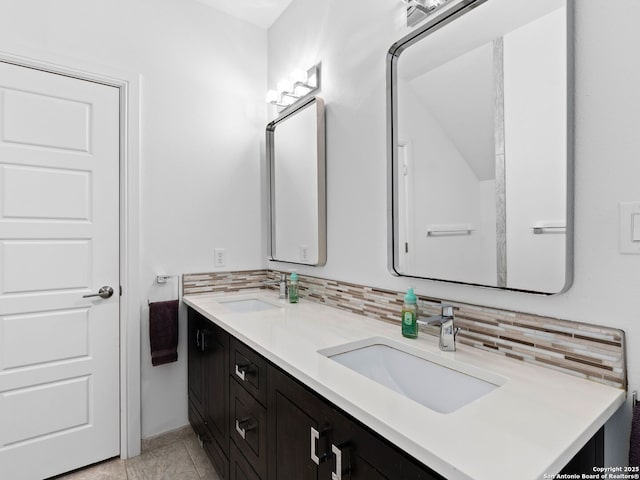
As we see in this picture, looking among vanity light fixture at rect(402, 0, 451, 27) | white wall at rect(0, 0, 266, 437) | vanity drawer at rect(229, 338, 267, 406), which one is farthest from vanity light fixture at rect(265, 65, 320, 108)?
vanity drawer at rect(229, 338, 267, 406)

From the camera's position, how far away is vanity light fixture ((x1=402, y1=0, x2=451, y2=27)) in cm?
124

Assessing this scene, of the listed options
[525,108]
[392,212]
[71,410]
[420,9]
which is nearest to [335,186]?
[392,212]

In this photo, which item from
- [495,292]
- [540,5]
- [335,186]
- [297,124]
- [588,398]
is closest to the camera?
[588,398]

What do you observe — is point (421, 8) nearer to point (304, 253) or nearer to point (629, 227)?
point (629, 227)

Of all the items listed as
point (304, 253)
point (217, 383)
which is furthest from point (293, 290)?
point (217, 383)

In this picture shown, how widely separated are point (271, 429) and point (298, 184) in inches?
51.7

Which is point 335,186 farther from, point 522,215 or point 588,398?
point 588,398

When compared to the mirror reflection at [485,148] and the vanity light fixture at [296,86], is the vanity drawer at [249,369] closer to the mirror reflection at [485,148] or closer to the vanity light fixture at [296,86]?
the mirror reflection at [485,148]

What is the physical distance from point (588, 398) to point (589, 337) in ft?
0.55

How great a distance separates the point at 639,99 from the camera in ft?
2.73

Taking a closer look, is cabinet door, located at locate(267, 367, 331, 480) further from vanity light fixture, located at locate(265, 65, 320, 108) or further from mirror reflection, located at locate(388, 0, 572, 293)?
vanity light fixture, located at locate(265, 65, 320, 108)

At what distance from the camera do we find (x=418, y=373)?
3.70 feet

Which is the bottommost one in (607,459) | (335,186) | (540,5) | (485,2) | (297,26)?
(607,459)

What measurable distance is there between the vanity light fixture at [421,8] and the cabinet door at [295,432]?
1.33 m
